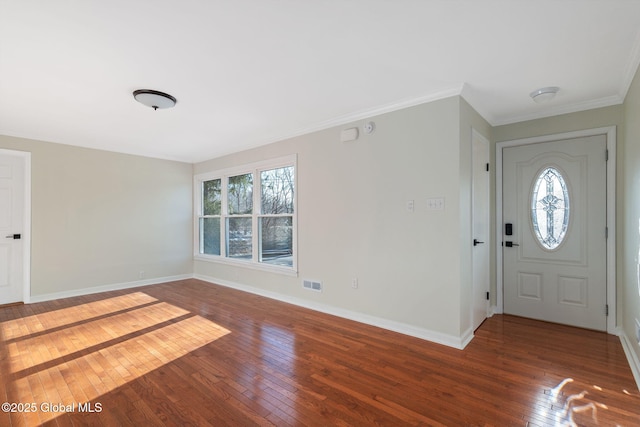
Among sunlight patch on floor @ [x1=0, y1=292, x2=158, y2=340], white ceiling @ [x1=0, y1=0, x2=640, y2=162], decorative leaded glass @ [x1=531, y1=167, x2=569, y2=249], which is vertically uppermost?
white ceiling @ [x1=0, y1=0, x2=640, y2=162]

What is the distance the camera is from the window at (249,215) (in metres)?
4.55

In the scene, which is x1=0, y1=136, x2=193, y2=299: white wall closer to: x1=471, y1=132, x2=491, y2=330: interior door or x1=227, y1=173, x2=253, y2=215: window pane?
x1=227, y1=173, x2=253, y2=215: window pane

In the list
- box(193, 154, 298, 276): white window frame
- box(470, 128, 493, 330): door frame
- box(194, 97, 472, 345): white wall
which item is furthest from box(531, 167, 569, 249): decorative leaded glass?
box(193, 154, 298, 276): white window frame

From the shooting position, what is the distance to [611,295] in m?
3.12

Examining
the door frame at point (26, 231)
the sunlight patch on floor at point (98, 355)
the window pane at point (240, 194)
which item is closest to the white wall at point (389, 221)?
the window pane at point (240, 194)

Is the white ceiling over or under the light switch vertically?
over

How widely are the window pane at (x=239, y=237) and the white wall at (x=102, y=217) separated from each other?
123 cm

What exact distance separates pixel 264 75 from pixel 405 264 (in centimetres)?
232

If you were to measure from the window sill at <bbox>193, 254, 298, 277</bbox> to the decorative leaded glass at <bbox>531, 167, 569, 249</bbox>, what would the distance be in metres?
3.14

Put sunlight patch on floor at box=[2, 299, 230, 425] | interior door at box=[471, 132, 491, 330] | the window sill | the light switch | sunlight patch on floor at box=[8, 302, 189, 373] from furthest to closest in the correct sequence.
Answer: the window sill, interior door at box=[471, 132, 491, 330], the light switch, sunlight patch on floor at box=[8, 302, 189, 373], sunlight patch on floor at box=[2, 299, 230, 425]

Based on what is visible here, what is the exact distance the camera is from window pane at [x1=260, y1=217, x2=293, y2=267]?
450cm

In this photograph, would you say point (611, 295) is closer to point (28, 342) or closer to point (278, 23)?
point (278, 23)

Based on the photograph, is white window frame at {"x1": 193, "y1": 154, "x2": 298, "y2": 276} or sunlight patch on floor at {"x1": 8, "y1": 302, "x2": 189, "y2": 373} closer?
sunlight patch on floor at {"x1": 8, "y1": 302, "x2": 189, "y2": 373}

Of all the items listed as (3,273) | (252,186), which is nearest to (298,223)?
(252,186)
